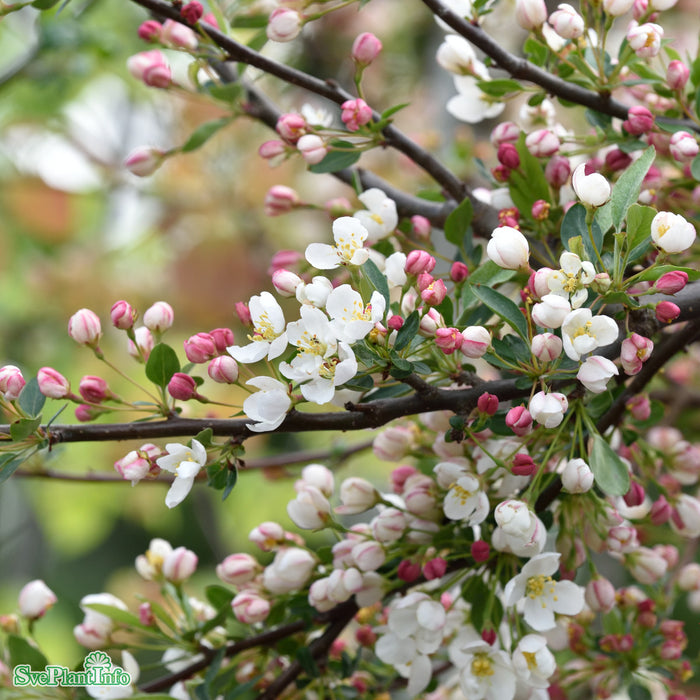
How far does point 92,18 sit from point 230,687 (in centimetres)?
212

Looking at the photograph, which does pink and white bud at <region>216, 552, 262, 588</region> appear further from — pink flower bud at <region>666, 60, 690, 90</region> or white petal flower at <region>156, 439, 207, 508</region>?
pink flower bud at <region>666, 60, 690, 90</region>

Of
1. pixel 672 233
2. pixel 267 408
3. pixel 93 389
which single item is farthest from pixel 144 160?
pixel 672 233

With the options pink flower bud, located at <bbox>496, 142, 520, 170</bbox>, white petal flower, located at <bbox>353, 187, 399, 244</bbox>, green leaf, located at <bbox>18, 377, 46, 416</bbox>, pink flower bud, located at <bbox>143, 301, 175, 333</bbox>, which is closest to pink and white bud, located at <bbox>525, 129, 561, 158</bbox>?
pink flower bud, located at <bbox>496, 142, 520, 170</bbox>

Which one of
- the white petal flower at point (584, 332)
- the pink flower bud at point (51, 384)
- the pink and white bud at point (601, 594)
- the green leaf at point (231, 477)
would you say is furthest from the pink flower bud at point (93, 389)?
the pink and white bud at point (601, 594)

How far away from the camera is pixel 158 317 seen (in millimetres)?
650

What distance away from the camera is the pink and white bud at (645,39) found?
0.65 meters

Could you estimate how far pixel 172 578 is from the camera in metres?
0.79

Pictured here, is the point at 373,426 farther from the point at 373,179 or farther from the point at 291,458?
the point at 291,458

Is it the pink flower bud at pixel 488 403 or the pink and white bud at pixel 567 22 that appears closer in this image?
the pink flower bud at pixel 488 403

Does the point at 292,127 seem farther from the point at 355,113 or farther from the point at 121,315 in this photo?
the point at 121,315

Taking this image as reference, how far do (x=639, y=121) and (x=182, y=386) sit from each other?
425mm

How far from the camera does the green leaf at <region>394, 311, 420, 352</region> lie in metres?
→ 0.52

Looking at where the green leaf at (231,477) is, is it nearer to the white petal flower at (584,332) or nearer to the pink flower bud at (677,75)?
the white petal flower at (584,332)

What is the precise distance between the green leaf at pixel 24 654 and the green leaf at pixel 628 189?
23.4 inches
